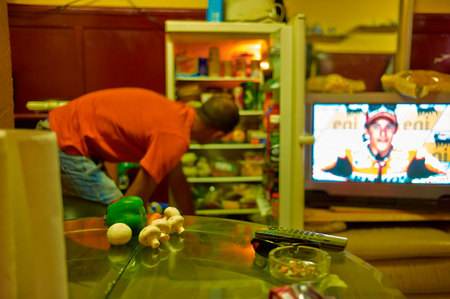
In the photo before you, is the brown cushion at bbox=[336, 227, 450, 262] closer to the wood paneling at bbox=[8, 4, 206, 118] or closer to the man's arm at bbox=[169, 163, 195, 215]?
the man's arm at bbox=[169, 163, 195, 215]

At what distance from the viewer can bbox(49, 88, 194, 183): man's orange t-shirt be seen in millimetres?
1887

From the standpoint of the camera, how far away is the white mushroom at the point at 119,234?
2.76 ft

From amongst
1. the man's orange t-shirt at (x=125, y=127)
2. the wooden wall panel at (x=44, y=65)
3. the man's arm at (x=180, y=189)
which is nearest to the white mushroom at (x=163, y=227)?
the man's orange t-shirt at (x=125, y=127)

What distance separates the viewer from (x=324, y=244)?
83 cm

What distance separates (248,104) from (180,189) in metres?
0.86

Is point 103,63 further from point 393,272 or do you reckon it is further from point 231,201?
point 393,272

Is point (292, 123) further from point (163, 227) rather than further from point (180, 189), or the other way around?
point (163, 227)

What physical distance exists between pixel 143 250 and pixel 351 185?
5.08 feet

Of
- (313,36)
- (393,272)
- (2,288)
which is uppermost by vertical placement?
(313,36)

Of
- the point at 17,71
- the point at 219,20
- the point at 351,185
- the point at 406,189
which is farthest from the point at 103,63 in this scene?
the point at 406,189

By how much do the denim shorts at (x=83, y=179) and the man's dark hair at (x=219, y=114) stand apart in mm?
641

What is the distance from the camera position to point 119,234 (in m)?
0.84

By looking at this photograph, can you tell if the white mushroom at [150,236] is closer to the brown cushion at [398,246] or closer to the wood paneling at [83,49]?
the brown cushion at [398,246]

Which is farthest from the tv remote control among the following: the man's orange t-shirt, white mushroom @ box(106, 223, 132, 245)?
the man's orange t-shirt
